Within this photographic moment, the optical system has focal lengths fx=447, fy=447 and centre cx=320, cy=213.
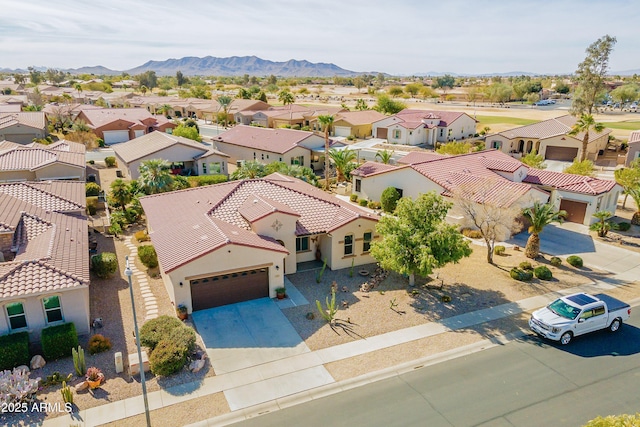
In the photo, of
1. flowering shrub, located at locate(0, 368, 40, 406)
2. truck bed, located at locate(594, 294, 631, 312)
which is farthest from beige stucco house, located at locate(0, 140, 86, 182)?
truck bed, located at locate(594, 294, 631, 312)

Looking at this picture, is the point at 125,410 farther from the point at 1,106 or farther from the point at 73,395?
the point at 1,106

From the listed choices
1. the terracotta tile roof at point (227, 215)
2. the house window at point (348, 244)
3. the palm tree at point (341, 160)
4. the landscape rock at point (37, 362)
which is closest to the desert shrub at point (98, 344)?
the landscape rock at point (37, 362)

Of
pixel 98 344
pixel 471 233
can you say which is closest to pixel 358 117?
pixel 471 233

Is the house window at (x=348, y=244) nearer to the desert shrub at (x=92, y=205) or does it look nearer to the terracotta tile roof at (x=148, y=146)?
the desert shrub at (x=92, y=205)

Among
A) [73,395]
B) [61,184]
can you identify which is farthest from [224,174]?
[73,395]

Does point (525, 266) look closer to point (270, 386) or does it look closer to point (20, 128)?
point (270, 386)
